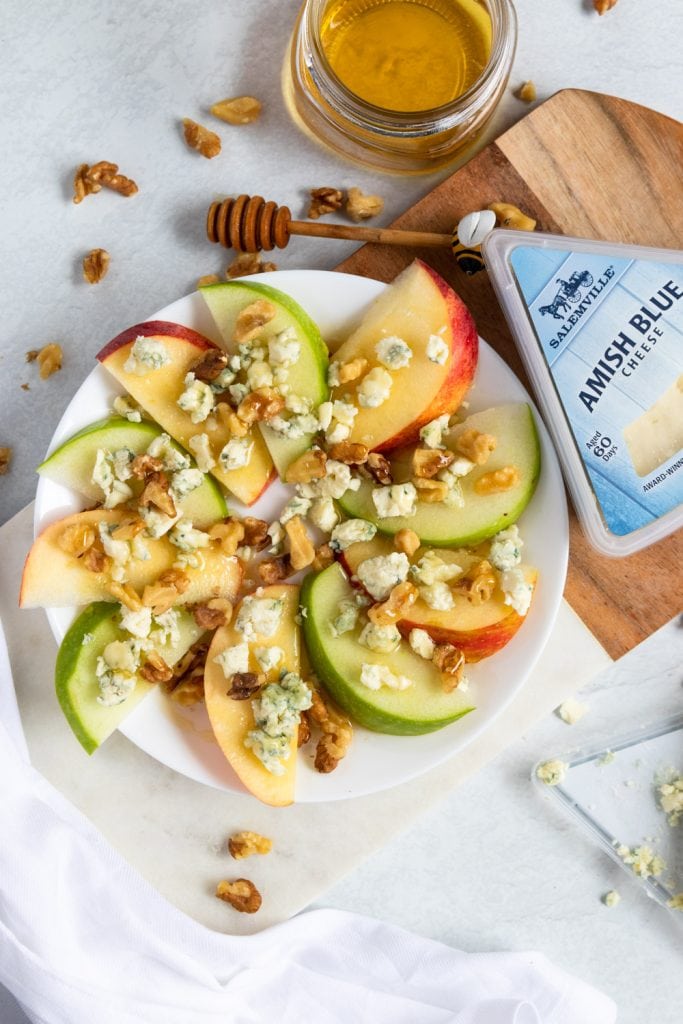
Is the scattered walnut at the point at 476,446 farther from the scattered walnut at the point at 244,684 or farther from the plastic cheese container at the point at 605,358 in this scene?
the scattered walnut at the point at 244,684

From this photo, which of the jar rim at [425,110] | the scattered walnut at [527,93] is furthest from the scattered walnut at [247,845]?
the scattered walnut at [527,93]

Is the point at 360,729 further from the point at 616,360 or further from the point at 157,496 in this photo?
the point at 616,360

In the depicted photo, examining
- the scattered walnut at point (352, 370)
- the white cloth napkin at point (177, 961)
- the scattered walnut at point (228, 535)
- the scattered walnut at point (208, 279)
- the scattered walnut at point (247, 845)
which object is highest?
the scattered walnut at point (352, 370)

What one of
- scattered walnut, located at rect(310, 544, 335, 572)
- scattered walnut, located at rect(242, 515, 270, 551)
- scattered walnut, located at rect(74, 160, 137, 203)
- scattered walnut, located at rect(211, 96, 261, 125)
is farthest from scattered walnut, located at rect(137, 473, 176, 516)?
scattered walnut, located at rect(211, 96, 261, 125)

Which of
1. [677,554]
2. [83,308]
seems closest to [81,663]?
[83,308]

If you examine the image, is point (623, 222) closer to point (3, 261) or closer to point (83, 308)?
point (83, 308)

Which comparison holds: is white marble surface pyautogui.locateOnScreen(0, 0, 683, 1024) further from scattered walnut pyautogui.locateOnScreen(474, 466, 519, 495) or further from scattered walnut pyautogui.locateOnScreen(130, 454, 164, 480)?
scattered walnut pyautogui.locateOnScreen(474, 466, 519, 495)
